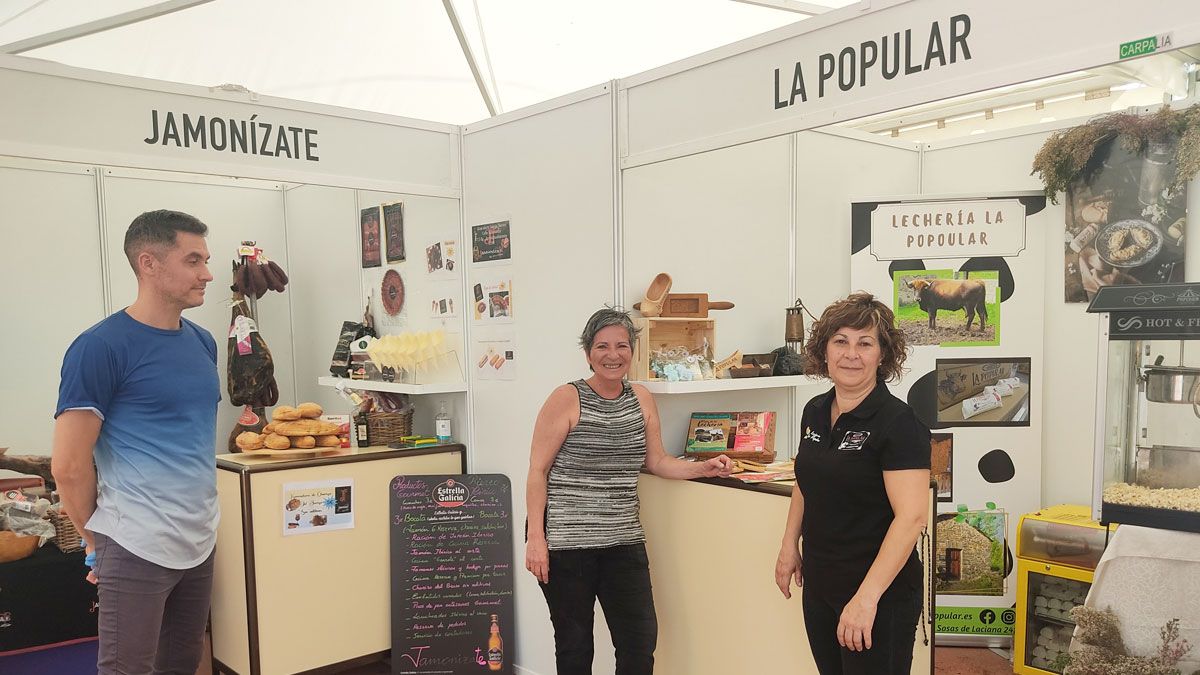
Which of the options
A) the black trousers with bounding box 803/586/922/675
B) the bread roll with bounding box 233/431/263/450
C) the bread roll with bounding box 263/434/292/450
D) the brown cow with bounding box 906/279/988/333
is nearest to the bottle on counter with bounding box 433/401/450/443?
the bread roll with bounding box 263/434/292/450

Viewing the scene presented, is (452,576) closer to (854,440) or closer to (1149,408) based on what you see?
(854,440)

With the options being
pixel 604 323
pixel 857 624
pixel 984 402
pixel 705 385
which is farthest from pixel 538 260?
pixel 984 402

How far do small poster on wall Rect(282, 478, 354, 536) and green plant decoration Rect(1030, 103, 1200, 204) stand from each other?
354cm

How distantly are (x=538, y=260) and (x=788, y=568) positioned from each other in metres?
1.71

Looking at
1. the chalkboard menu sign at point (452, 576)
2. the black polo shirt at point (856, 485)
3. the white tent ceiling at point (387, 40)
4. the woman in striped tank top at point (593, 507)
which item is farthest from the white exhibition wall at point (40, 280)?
the black polo shirt at point (856, 485)

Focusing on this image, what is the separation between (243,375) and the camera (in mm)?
4395

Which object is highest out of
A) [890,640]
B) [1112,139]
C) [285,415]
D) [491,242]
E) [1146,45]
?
[1112,139]

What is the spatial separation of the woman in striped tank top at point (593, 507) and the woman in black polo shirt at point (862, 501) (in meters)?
0.66

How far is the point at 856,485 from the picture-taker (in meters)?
2.17

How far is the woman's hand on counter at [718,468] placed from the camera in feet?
9.52

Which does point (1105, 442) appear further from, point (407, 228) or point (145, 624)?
point (407, 228)

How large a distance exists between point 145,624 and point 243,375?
2.12m

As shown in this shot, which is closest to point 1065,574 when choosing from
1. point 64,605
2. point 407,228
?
point 407,228

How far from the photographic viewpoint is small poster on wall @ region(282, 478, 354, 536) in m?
3.60
